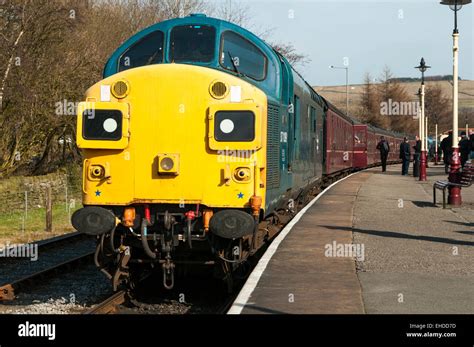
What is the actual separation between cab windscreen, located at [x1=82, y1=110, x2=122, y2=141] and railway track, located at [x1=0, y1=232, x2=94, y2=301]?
3.36 metres

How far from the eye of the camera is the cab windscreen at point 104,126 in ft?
27.3

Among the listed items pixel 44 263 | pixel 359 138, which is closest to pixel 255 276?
pixel 44 263

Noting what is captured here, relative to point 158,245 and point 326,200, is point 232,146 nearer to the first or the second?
point 158,245

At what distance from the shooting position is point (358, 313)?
285 inches

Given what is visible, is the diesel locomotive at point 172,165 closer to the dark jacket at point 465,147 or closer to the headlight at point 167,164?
the headlight at point 167,164

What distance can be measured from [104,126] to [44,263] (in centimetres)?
594

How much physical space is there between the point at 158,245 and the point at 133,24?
29781 millimetres

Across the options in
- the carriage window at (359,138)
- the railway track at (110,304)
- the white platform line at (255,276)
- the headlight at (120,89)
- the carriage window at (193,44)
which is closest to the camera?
the white platform line at (255,276)

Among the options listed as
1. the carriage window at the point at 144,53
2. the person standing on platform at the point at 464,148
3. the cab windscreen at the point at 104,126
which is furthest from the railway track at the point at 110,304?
the person standing on platform at the point at 464,148

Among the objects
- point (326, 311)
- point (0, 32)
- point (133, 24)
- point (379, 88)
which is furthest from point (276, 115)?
point (379, 88)

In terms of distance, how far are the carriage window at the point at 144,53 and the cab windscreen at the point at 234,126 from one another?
1608 mm

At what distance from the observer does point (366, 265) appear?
33.1ft

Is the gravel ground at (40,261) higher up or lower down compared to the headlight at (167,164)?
lower down

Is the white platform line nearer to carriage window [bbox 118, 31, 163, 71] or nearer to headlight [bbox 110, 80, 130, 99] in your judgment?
headlight [bbox 110, 80, 130, 99]
